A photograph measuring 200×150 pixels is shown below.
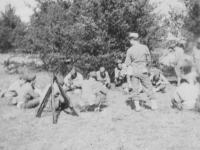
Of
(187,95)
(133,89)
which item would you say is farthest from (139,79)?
(187,95)

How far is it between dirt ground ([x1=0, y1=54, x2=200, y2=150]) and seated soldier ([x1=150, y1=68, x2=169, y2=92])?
1.64m

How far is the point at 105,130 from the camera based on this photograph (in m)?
5.16

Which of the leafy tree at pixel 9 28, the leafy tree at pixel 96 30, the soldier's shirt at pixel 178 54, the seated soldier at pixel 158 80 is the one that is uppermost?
the leafy tree at pixel 9 28

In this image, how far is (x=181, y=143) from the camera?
173 inches

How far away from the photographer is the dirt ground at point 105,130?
4410 mm

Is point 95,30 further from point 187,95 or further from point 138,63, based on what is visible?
point 187,95

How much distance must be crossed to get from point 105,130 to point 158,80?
14.5 ft

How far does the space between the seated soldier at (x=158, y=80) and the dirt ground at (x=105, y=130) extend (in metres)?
1.64

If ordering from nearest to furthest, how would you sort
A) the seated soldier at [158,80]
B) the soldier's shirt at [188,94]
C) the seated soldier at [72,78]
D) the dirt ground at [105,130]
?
1. the dirt ground at [105,130]
2. the soldier's shirt at [188,94]
3. the seated soldier at [158,80]
4. the seated soldier at [72,78]

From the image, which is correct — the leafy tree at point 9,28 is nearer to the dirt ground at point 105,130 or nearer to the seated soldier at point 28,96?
the seated soldier at point 28,96

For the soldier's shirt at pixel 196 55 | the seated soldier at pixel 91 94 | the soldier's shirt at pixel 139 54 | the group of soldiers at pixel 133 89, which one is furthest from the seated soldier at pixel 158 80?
the seated soldier at pixel 91 94

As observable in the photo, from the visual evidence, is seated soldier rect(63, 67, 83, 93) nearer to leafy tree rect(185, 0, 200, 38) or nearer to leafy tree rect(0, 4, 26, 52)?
leafy tree rect(185, 0, 200, 38)

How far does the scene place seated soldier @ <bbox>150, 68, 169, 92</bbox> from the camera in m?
8.66

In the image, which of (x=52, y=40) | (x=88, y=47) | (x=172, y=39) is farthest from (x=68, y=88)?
(x=172, y=39)
